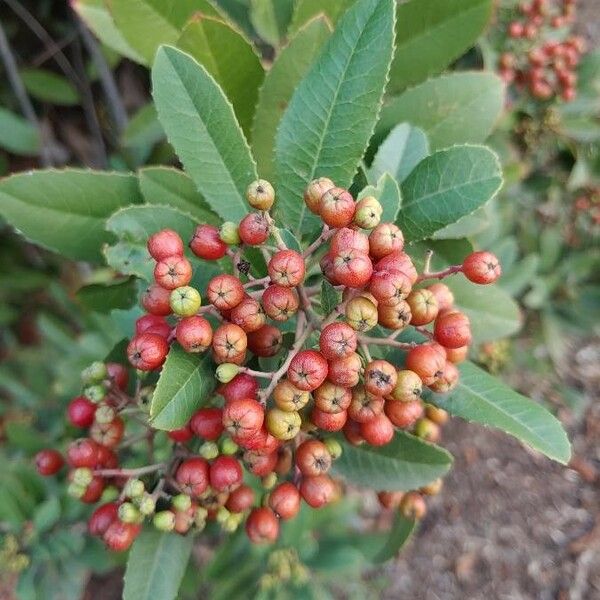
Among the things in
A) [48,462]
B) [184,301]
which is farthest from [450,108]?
[48,462]

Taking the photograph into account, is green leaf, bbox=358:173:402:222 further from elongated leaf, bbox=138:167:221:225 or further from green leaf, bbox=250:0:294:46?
green leaf, bbox=250:0:294:46

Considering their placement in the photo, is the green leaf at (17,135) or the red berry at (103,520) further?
the green leaf at (17,135)

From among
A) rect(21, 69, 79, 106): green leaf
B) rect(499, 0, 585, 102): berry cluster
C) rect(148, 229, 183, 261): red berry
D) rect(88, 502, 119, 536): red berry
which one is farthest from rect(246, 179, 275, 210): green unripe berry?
rect(21, 69, 79, 106): green leaf

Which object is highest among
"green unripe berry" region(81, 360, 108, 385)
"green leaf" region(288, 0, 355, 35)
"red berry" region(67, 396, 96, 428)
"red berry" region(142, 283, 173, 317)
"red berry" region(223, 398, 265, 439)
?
"green leaf" region(288, 0, 355, 35)

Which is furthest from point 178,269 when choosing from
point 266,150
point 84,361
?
point 84,361

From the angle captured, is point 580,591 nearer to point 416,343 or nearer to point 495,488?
point 495,488

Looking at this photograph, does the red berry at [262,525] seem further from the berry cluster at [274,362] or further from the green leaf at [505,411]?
the green leaf at [505,411]

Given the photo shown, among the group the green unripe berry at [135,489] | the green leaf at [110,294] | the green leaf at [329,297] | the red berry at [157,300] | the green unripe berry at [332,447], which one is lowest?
the green unripe berry at [135,489]

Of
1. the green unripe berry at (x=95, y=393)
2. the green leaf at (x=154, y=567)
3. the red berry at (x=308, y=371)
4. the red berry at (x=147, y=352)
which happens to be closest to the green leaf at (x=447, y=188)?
the red berry at (x=308, y=371)
